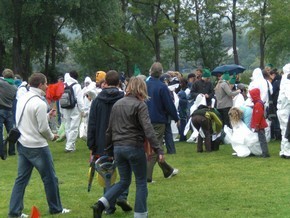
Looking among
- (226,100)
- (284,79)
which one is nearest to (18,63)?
(226,100)

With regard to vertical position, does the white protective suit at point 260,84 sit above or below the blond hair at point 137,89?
above

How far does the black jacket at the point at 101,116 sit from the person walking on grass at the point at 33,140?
52cm

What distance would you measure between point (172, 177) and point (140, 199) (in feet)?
12.1

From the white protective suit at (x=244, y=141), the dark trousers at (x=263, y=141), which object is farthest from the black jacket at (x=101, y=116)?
the white protective suit at (x=244, y=141)

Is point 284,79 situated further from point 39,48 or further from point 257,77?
point 39,48

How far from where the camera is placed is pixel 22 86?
1647 cm

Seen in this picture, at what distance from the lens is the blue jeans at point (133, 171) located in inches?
297

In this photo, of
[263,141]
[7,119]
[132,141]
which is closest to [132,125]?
[132,141]

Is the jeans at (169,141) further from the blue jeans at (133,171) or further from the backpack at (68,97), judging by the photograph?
the blue jeans at (133,171)

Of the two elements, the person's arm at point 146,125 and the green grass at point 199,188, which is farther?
the green grass at point 199,188

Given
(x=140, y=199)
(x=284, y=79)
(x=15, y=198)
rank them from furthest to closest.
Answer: (x=284, y=79) < (x=15, y=198) < (x=140, y=199)

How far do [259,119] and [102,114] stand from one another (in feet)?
18.3

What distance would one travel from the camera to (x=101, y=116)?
328 inches

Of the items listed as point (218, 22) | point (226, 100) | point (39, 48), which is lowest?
point (226, 100)
